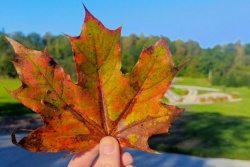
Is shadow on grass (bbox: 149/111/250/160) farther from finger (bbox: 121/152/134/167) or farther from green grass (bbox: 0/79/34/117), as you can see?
finger (bbox: 121/152/134/167)

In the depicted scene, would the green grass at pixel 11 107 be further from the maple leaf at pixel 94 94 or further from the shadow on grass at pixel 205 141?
the maple leaf at pixel 94 94

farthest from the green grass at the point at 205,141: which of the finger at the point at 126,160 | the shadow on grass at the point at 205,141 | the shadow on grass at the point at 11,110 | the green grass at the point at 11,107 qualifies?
the shadow on grass at the point at 11,110

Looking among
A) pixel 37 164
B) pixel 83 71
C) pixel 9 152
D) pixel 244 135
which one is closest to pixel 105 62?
Answer: pixel 83 71

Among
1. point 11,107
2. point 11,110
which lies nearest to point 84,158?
point 11,110

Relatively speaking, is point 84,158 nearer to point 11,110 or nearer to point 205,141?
point 205,141

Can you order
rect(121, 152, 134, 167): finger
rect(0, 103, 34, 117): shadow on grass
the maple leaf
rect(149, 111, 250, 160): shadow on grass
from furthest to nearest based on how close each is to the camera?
1. rect(0, 103, 34, 117): shadow on grass
2. rect(149, 111, 250, 160): shadow on grass
3. rect(121, 152, 134, 167): finger
4. the maple leaf

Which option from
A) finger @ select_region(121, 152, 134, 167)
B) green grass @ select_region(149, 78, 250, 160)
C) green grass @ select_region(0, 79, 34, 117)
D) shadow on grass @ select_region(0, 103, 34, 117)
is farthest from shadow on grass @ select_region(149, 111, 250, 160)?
finger @ select_region(121, 152, 134, 167)
